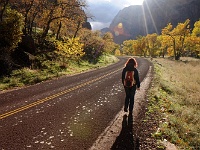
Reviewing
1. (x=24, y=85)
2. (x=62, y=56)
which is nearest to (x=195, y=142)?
(x=24, y=85)

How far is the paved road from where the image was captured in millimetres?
7039

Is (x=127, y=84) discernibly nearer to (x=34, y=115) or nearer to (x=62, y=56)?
(x=34, y=115)

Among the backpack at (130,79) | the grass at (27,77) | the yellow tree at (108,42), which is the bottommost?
the grass at (27,77)

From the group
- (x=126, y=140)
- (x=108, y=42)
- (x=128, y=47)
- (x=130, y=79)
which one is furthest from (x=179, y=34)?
(x=128, y=47)

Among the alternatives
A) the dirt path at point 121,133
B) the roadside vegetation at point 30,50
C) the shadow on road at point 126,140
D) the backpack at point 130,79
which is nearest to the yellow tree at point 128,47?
the roadside vegetation at point 30,50

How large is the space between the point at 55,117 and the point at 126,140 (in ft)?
11.1

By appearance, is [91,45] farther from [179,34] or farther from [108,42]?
[179,34]

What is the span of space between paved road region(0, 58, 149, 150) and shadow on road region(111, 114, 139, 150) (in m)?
0.74

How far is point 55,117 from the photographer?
9258 mm

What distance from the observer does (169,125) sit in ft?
29.0

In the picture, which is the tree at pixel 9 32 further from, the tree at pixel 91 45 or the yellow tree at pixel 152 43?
the yellow tree at pixel 152 43

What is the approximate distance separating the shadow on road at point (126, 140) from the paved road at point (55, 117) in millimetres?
745

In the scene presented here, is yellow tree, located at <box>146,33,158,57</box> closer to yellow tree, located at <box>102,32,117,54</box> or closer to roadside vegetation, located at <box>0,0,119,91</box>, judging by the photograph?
yellow tree, located at <box>102,32,117,54</box>

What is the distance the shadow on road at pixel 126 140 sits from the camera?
6.85 m
